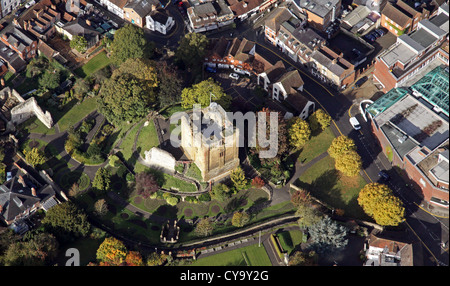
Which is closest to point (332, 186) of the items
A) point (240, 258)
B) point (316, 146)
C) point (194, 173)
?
point (316, 146)


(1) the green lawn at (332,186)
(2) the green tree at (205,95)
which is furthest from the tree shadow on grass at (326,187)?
(2) the green tree at (205,95)

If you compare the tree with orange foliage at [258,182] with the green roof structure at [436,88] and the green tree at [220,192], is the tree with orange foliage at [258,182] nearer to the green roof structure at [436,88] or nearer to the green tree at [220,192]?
the green tree at [220,192]

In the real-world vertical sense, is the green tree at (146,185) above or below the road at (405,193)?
below

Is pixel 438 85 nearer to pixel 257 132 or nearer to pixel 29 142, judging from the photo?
pixel 257 132

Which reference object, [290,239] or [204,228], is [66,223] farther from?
[290,239]

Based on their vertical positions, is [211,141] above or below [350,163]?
below
